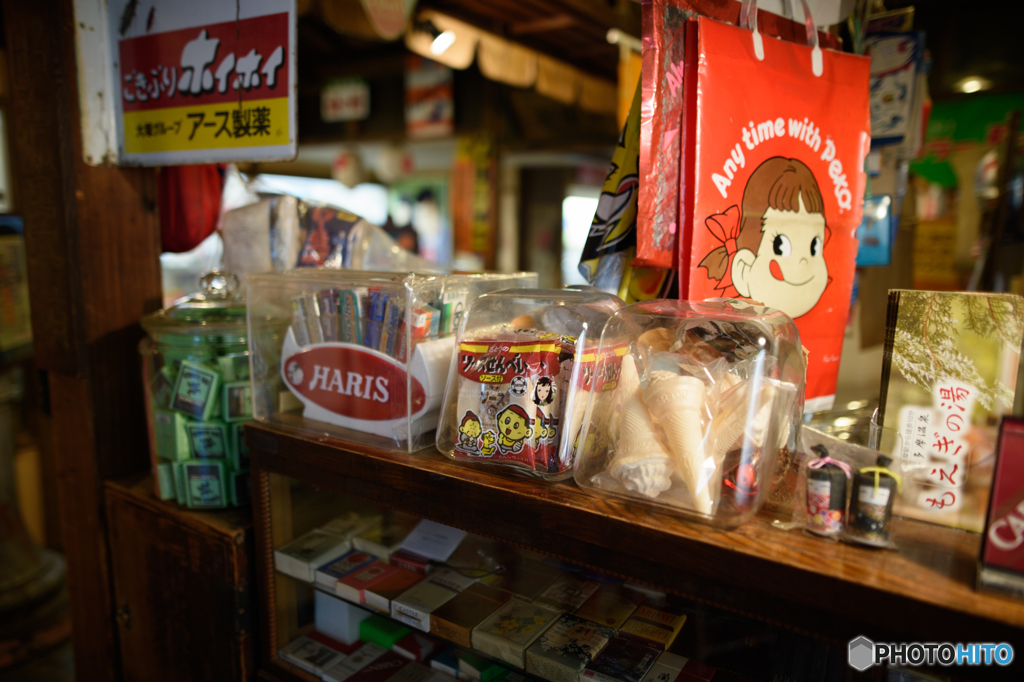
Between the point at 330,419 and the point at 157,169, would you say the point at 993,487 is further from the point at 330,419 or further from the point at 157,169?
the point at 157,169

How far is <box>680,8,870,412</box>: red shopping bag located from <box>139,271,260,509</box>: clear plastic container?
1170 millimetres

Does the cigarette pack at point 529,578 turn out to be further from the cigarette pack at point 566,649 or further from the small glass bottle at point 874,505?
the small glass bottle at point 874,505

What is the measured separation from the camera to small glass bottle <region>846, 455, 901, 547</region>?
2.66 feet

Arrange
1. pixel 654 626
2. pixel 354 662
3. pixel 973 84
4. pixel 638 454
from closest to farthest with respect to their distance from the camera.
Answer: pixel 638 454 < pixel 654 626 < pixel 354 662 < pixel 973 84

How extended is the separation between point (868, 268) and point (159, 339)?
87.5 inches

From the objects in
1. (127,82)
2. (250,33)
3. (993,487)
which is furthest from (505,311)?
(127,82)

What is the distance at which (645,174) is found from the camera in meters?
1.10

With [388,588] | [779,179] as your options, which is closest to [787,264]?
[779,179]

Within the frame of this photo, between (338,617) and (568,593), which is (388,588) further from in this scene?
(568,593)

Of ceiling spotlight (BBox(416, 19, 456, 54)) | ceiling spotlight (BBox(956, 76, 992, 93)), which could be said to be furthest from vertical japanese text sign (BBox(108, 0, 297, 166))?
ceiling spotlight (BBox(956, 76, 992, 93))

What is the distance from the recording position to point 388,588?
1342mm

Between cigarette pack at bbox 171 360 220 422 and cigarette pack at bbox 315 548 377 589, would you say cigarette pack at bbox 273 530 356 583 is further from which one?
cigarette pack at bbox 171 360 220 422

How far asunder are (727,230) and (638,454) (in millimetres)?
498

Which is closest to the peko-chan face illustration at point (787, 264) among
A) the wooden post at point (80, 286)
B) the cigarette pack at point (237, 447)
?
the cigarette pack at point (237, 447)
